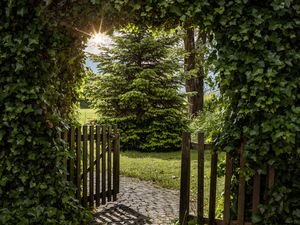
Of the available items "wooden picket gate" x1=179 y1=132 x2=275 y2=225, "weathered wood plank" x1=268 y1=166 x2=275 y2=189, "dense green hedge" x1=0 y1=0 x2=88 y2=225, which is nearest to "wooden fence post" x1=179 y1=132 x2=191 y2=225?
"wooden picket gate" x1=179 y1=132 x2=275 y2=225

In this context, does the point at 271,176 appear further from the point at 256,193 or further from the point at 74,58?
the point at 74,58

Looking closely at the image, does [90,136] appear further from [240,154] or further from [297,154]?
[297,154]

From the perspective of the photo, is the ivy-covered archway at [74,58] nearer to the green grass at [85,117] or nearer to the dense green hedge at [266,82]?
the dense green hedge at [266,82]

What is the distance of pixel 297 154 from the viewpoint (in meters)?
3.82

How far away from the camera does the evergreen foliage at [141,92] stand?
12438 mm

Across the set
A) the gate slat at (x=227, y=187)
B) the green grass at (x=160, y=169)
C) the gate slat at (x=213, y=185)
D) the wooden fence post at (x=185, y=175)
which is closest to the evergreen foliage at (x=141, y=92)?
the green grass at (x=160, y=169)

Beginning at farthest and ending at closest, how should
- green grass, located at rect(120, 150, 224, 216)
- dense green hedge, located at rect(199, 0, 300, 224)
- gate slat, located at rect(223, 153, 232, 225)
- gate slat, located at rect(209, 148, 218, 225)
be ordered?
Result: 1. green grass, located at rect(120, 150, 224, 216)
2. gate slat, located at rect(209, 148, 218, 225)
3. gate slat, located at rect(223, 153, 232, 225)
4. dense green hedge, located at rect(199, 0, 300, 224)

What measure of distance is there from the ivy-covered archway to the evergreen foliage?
Answer: 7.36m

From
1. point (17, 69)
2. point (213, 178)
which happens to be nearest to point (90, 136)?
point (17, 69)

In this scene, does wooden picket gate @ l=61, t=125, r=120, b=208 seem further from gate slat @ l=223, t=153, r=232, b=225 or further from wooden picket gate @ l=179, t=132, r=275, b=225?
gate slat @ l=223, t=153, r=232, b=225

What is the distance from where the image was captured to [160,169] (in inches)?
363

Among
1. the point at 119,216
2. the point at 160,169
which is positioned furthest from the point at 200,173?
the point at 160,169

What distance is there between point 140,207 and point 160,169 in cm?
322

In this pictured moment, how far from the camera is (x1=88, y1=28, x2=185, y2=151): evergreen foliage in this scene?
12438 mm
